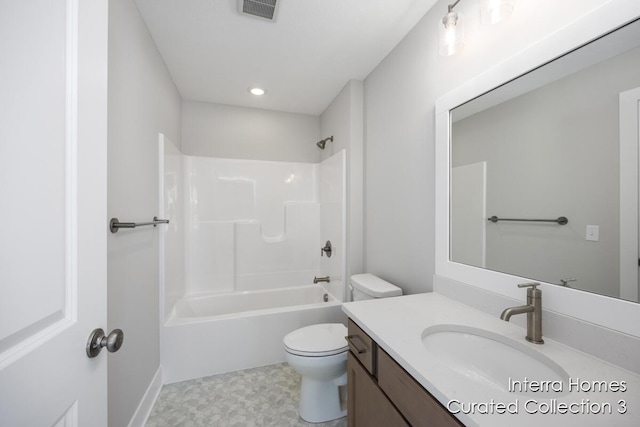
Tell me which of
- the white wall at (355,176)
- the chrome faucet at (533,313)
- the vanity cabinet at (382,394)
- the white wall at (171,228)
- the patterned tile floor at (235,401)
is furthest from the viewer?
the white wall at (355,176)

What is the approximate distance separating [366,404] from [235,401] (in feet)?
3.70

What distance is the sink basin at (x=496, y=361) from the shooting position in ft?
2.31

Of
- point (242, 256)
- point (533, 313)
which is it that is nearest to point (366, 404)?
point (533, 313)

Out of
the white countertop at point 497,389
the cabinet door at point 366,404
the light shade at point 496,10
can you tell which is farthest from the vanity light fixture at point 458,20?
the cabinet door at point 366,404

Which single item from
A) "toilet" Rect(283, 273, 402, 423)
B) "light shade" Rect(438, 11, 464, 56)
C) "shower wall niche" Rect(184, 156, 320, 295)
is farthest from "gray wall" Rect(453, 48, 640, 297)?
"shower wall niche" Rect(184, 156, 320, 295)

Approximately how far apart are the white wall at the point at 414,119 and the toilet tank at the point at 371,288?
92 mm

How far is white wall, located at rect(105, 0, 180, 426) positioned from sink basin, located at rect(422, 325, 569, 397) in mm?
1444

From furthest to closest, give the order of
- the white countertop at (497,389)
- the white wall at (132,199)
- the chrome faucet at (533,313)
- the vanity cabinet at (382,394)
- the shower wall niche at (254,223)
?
the shower wall niche at (254,223)
the white wall at (132,199)
the chrome faucet at (533,313)
the vanity cabinet at (382,394)
the white countertop at (497,389)

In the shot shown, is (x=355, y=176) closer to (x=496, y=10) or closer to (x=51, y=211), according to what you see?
(x=496, y=10)

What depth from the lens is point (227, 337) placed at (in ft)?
6.47

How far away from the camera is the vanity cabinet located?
2.21 feet

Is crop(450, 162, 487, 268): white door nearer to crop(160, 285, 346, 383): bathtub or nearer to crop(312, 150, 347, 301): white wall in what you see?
crop(312, 150, 347, 301): white wall

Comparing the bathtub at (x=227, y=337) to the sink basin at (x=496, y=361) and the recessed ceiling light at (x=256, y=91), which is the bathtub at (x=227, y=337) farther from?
the recessed ceiling light at (x=256, y=91)

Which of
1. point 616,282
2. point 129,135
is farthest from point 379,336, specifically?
point 129,135
